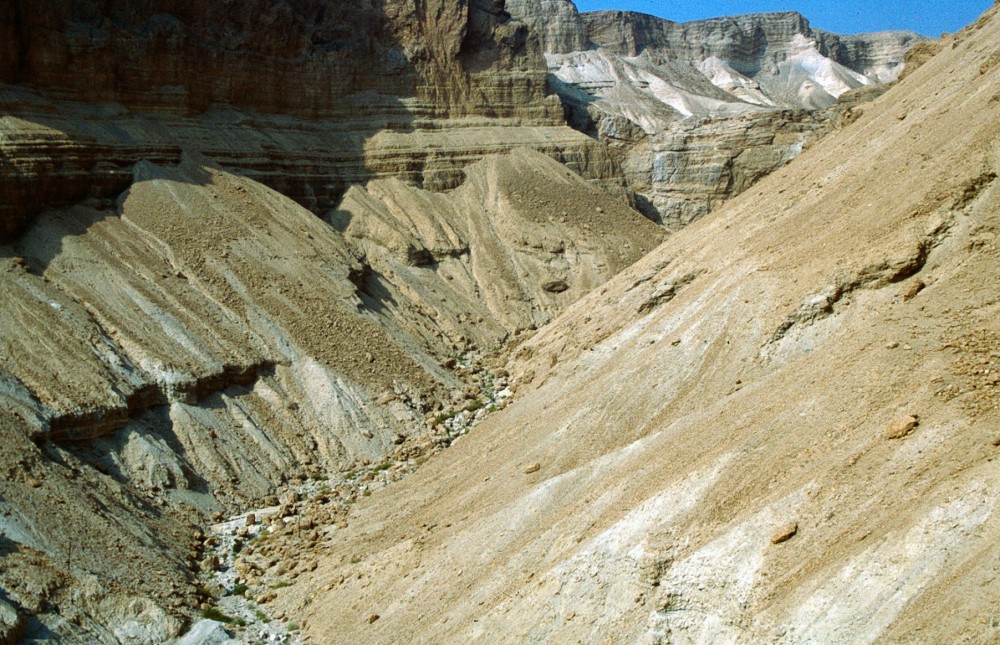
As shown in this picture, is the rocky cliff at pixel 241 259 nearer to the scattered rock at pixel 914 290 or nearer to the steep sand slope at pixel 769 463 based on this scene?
the steep sand slope at pixel 769 463

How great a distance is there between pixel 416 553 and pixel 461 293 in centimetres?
1806

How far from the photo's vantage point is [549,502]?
586 inches

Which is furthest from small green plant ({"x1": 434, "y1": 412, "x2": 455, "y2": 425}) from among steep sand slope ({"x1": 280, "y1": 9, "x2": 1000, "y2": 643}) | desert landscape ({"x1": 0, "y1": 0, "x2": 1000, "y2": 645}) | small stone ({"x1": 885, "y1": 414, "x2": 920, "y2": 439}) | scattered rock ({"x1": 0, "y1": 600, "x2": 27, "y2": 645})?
small stone ({"x1": 885, "y1": 414, "x2": 920, "y2": 439})

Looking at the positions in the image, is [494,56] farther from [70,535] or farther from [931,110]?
[70,535]

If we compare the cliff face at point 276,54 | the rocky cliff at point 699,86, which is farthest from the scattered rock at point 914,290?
the rocky cliff at point 699,86

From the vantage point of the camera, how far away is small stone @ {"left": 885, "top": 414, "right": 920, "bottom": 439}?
11.6 metres

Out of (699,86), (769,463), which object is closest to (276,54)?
(769,463)

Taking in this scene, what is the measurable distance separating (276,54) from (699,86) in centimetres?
3909

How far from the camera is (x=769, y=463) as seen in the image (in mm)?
12578

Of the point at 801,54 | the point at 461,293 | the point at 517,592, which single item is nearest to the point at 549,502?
the point at 517,592

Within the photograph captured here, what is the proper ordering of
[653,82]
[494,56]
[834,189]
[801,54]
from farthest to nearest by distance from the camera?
[801,54] < [653,82] < [494,56] < [834,189]

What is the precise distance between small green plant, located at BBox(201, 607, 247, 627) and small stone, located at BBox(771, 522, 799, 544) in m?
8.56

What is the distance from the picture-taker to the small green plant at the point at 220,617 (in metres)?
15.8

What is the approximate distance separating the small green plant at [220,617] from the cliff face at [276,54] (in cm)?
1896
